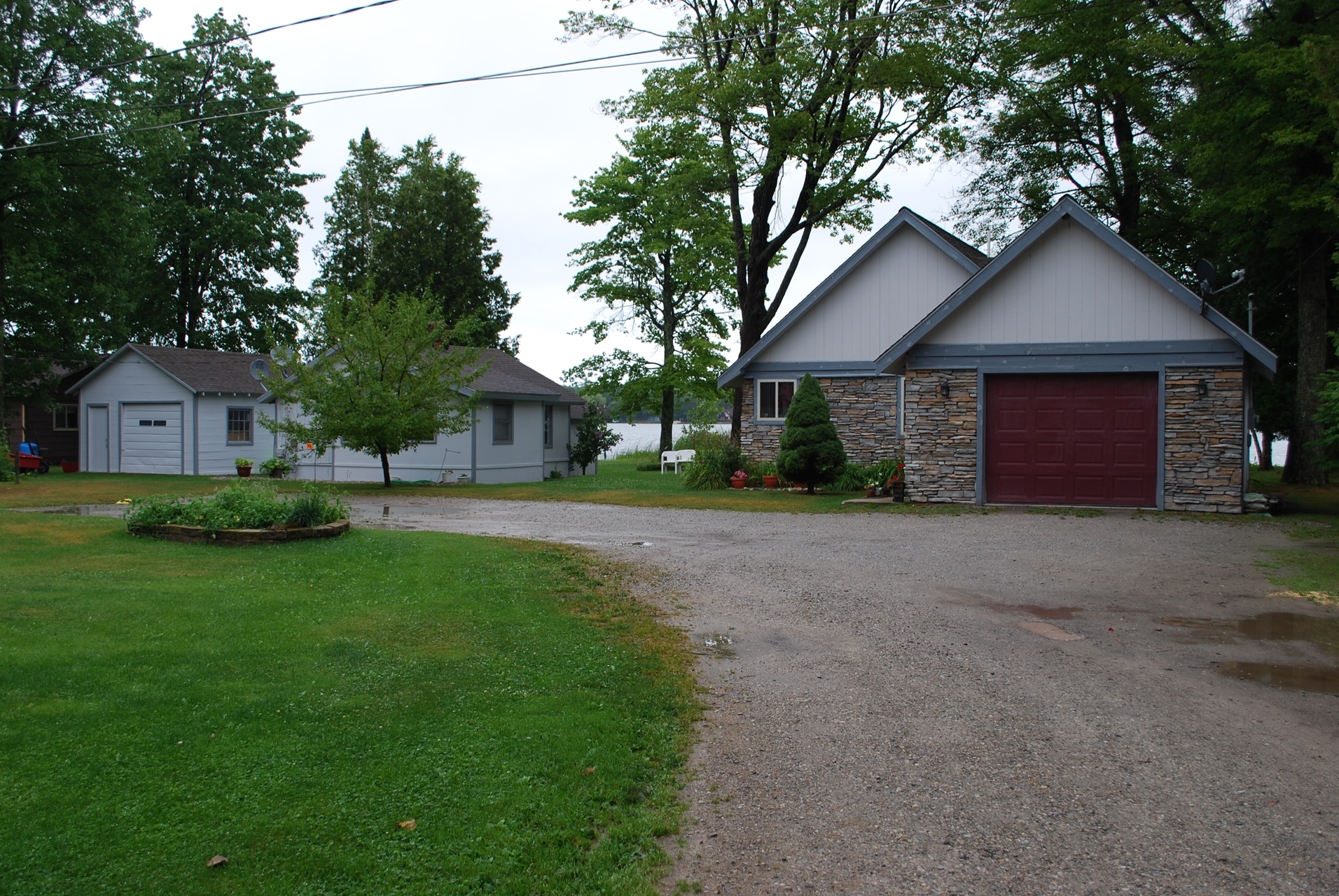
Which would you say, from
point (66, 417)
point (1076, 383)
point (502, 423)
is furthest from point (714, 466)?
point (66, 417)

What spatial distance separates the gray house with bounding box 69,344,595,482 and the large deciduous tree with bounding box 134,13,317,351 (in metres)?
10.4

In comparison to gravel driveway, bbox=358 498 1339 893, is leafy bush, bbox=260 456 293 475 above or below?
above

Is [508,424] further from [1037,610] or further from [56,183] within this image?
[1037,610]

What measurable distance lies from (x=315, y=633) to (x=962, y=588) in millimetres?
6145

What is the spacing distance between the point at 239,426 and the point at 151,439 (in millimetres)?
2768

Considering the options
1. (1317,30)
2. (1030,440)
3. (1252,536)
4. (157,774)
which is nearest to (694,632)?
(157,774)

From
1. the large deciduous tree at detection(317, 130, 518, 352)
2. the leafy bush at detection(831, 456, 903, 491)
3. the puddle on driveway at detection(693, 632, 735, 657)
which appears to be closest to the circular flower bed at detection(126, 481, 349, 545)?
the puddle on driveway at detection(693, 632, 735, 657)

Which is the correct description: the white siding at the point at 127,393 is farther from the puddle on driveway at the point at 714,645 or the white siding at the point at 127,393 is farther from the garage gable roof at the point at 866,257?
the puddle on driveway at the point at 714,645

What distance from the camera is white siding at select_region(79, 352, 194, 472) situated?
29.7 metres

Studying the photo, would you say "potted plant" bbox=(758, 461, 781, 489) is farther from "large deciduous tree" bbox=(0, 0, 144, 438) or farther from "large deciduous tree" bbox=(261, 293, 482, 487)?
"large deciduous tree" bbox=(0, 0, 144, 438)

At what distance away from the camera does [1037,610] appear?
8.41 m

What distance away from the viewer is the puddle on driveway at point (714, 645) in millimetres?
6832

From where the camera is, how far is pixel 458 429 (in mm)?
23297

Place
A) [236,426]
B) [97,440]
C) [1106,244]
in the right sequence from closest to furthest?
1. [1106,244]
2. [236,426]
3. [97,440]
